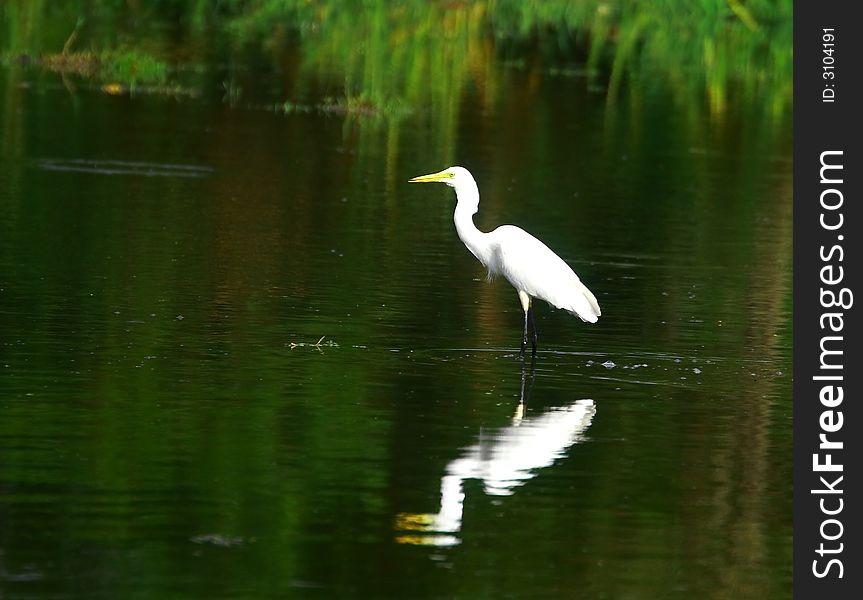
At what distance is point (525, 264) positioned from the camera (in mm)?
14055

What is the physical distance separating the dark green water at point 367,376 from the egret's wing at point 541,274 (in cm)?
39

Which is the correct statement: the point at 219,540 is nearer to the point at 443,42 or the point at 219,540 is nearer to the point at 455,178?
the point at 455,178

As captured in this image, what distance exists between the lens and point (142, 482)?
384 inches

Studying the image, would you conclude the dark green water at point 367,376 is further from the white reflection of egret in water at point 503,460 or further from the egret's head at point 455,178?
the egret's head at point 455,178

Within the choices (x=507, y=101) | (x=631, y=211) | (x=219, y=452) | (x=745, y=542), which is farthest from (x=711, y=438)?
(x=507, y=101)

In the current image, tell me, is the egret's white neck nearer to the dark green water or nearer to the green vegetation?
the dark green water

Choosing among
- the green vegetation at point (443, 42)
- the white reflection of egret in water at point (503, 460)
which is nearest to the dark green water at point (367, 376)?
the white reflection of egret in water at point (503, 460)

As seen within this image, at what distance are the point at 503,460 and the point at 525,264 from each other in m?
3.65

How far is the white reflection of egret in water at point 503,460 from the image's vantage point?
9234mm

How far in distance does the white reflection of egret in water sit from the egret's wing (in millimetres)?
1563

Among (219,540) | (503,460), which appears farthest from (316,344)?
(219,540)

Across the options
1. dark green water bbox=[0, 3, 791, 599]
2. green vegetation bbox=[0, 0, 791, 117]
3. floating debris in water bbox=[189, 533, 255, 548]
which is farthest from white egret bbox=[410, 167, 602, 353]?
green vegetation bbox=[0, 0, 791, 117]

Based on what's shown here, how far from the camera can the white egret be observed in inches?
545

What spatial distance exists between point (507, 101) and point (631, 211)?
35.3ft
